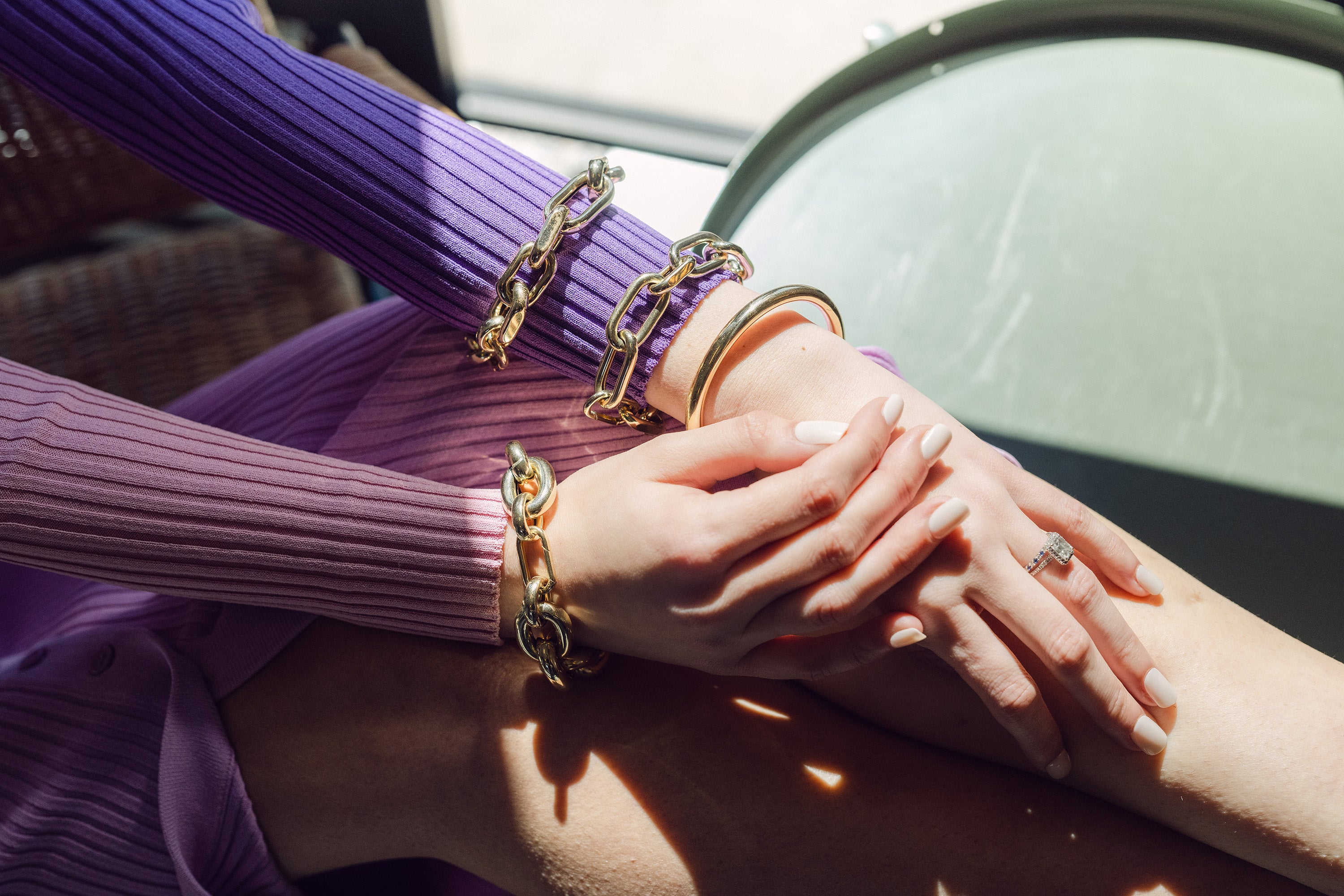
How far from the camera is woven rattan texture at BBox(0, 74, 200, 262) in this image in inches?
43.8

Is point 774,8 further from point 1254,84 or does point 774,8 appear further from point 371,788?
Result: point 371,788

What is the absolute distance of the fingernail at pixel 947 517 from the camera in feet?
1.60

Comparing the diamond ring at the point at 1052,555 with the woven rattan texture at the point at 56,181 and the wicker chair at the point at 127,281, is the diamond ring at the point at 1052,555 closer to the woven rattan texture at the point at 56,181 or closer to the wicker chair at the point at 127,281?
the wicker chair at the point at 127,281

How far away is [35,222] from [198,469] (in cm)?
→ 89

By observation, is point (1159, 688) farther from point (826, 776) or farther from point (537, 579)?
point (537, 579)

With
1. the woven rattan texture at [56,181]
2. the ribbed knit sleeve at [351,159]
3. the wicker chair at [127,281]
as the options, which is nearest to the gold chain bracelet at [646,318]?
the ribbed knit sleeve at [351,159]

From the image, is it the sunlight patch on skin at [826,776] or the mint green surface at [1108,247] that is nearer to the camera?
the sunlight patch on skin at [826,776]

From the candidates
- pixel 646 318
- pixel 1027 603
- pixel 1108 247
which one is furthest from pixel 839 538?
pixel 1108 247

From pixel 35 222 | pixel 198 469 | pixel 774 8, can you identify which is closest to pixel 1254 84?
pixel 198 469

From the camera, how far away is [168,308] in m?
1.10

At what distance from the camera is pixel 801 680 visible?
61 centimetres

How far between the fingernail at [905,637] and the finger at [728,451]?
0.11 metres

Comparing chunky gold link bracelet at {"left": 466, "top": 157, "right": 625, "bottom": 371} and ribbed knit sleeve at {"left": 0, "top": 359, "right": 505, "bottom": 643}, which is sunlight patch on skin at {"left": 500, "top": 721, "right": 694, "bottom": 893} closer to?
ribbed knit sleeve at {"left": 0, "top": 359, "right": 505, "bottom": 643}

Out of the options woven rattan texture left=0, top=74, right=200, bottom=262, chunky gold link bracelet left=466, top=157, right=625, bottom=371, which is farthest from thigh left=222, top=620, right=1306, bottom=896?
woven rattan texture left=0, top=74, right=200, bottom=262
